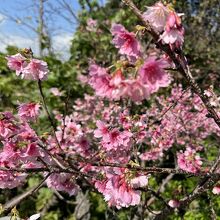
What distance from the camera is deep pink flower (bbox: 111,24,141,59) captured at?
1590 mm

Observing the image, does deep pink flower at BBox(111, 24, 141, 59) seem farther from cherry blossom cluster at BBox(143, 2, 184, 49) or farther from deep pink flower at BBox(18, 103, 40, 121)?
deep pink flower at BBox(18, 103, 40, 121)

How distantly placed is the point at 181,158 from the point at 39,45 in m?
7.35

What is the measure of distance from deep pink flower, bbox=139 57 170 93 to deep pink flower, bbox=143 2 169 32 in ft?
0.65

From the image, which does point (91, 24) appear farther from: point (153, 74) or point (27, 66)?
point (153, 74)

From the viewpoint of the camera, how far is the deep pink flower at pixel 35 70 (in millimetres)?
2232

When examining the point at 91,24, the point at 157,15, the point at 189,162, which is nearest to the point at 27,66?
the point at 157,15

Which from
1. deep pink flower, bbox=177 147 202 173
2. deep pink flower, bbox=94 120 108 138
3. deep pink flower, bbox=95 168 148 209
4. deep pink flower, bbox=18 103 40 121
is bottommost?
deep pink flower, bbox=95 168 148 209

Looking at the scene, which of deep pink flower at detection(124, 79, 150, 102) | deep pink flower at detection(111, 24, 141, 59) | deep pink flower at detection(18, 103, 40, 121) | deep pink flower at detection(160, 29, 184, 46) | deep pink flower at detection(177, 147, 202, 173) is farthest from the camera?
deep pink flower at detection(177, 147, 202, 173)

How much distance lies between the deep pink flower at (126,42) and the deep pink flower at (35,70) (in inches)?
28.6

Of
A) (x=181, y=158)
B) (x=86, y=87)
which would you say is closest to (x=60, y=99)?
(x=86, y=87)

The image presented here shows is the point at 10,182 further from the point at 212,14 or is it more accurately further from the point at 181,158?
the point at 212,14

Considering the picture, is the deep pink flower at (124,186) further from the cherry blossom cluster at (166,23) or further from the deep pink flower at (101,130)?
the cherry blossom cluster at (166,23)

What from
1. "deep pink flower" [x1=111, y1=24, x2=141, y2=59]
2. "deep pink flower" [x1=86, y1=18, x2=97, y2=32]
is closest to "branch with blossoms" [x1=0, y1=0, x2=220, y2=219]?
"deep pink flower" [x1=111, y1=24, x2=141, y2=59]

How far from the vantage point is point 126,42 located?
63.4 inches
